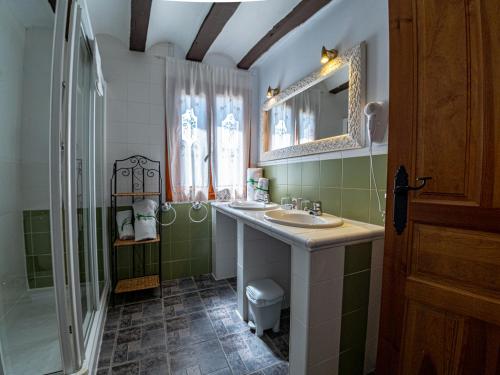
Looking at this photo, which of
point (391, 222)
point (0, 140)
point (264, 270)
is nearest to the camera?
point (391, 222)

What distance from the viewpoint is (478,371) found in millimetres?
685

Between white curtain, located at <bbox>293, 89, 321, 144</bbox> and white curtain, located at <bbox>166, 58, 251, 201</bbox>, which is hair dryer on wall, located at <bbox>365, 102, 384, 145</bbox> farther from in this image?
white curtain, located at <bbox>166, 58, 251, 201</bbox>

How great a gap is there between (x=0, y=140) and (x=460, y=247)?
214 centimetres

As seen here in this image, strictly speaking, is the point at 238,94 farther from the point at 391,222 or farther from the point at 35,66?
the point at 391,222

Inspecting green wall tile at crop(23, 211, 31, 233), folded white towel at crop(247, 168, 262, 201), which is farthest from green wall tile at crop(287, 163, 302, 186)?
green wall tile at crop(23, 211, 31, 233)

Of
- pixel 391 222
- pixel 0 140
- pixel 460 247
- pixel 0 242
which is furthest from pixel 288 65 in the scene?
pixel 0 242

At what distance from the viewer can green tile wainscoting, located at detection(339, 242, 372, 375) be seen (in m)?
1.07

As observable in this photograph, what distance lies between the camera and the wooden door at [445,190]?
0.65m

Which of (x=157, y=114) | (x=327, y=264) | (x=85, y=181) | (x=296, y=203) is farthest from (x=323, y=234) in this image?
(x=157, y=114)

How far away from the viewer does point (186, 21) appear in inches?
71.1

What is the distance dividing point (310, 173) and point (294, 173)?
211 millimetres

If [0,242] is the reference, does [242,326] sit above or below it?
below

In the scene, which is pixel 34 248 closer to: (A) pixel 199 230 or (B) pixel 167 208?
(B) pixel 167 208

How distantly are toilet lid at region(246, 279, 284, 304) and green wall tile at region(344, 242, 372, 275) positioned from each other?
0.60m
